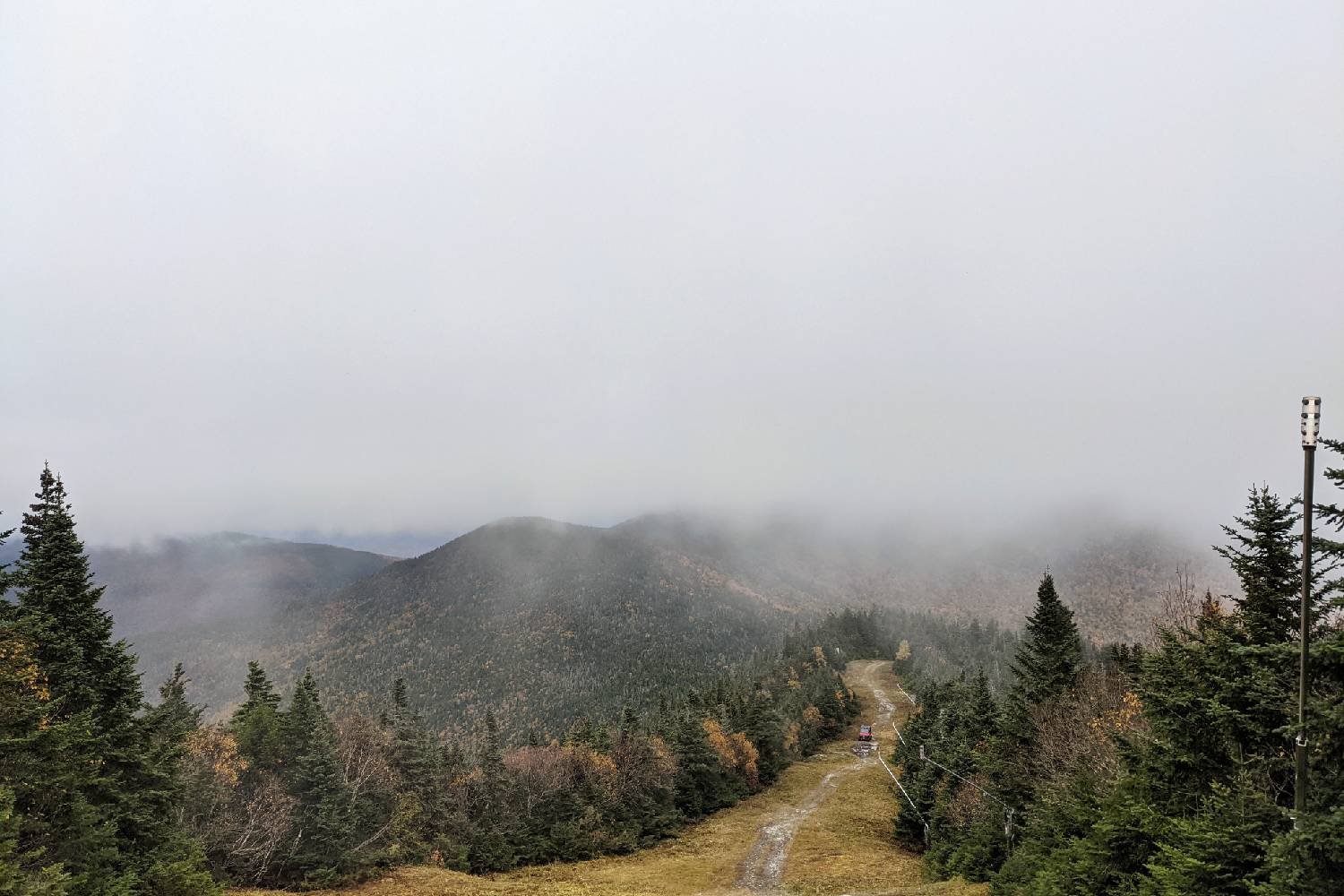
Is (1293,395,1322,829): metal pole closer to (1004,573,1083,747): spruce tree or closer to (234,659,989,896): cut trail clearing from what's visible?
(234,659,989,896): cut trail clearing

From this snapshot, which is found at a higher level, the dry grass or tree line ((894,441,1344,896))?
tree line ((894,441,1344,896))

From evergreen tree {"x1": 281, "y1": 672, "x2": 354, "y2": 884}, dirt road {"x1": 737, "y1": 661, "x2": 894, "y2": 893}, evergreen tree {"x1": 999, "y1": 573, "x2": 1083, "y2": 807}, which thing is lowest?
dirt road {"x1": 737, "y1": 661, "x2": 894, "y2": 893}

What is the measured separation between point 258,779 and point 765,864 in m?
34.7

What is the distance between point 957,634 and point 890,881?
174897 mm

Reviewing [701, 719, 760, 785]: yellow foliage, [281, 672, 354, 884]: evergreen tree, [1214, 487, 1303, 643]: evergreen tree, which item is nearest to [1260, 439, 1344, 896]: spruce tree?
[1214, 487, 1303, 643]: evergreen tree

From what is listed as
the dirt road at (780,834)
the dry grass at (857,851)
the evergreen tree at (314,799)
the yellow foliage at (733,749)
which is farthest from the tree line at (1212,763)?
the yellow foliage at (733,749)

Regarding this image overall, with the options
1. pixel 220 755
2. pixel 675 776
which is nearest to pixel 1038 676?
pixel 675 776

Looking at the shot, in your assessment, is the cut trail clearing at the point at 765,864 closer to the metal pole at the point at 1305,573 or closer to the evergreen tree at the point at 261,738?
the evergreen tree at the point at 261,738

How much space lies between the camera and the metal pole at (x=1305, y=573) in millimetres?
9781

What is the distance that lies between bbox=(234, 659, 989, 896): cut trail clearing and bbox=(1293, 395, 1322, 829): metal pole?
2419cm

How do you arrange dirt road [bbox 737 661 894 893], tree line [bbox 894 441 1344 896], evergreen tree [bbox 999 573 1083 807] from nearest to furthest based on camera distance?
tree line [bbox 894 441 1344 896], evergreen tree [bbox 999 573 1083 807], dirt road [bbox 737 661 894 893]

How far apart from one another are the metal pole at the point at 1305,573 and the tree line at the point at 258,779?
2528cm

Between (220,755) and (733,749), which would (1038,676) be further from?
(220,755)

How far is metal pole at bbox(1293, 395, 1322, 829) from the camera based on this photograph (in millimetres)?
9781
